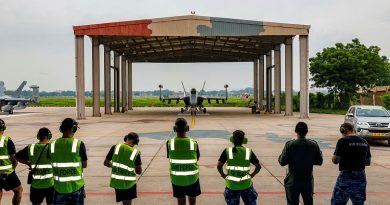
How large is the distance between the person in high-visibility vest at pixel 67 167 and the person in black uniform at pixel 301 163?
3082mm

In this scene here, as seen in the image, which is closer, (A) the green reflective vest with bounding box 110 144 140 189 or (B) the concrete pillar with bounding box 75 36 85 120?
(A) the green reflective vest with bounding box 110 144 140 189

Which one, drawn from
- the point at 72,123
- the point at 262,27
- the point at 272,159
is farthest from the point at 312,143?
the point at 262,27

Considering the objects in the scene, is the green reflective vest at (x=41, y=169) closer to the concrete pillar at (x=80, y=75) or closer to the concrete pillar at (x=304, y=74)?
the concrete pillar at (x=80, y=75)

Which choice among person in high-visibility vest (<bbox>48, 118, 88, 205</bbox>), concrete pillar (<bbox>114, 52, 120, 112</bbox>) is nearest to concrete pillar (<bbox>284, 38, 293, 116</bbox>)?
concrete pillar (<bbox>114, 52, 120, 112</bbox>)

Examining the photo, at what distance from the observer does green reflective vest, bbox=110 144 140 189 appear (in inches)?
256

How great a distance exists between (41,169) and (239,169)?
10.3 feet

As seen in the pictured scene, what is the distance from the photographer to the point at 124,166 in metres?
6.53

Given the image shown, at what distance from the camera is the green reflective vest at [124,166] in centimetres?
651

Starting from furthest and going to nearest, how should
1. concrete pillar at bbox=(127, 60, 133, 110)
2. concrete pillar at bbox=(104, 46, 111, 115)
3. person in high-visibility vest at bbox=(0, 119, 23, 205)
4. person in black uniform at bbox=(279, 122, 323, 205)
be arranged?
concrete pillar at bbox=(127, 60, 133, 110) → concrete pillar at bbox=(104, 46, 111, 115) → person in high-visibility vest at bbox=(0, 119, 23, 205) → person in black uniform at bbox=(279, 122, 323, 205)

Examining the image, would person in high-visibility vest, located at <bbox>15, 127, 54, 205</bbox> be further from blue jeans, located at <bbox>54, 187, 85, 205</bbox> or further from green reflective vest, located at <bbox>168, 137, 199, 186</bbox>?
green reflective vest, located at <bbox>168, 137, 199, 186</bbox>

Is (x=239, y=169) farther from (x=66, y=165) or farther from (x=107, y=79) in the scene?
(x=107, y=79)

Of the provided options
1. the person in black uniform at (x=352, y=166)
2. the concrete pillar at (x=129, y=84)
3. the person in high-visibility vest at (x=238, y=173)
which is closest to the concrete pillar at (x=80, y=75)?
the concrete pillar at (x=129, y=84)

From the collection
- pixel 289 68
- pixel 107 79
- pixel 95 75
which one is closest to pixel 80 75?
pixel 95 75

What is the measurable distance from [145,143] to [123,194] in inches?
550
